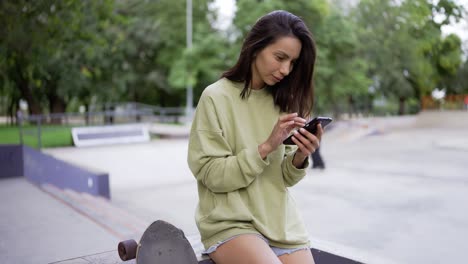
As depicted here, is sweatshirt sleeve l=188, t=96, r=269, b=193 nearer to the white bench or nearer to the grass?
the grass

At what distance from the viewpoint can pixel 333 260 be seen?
241 cm

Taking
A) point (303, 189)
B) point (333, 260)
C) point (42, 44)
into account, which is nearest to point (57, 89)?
point (42, 44)

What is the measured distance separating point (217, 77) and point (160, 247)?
272 inches

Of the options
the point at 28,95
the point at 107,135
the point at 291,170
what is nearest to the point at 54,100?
the point at 28,95

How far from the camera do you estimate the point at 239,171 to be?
1792mm

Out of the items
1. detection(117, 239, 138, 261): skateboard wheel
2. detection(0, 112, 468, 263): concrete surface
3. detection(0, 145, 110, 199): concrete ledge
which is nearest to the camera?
detection(117, 239, 138, 261): skateboard wheel

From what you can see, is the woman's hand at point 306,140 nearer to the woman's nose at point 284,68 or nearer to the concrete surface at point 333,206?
the woman's nose at point 284,68

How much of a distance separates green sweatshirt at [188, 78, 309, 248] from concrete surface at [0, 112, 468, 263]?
67cm

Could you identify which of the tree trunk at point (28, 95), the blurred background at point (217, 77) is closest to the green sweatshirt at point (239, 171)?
the blurred background at point (217, 77)

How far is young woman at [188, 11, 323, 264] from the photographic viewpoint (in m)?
1.80

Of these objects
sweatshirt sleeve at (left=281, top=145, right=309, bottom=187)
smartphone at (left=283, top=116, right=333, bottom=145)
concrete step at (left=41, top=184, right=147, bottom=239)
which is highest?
smartphone at (left=283, top=116, right=333, bottom=145)

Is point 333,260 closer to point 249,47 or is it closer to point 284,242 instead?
point 284,242

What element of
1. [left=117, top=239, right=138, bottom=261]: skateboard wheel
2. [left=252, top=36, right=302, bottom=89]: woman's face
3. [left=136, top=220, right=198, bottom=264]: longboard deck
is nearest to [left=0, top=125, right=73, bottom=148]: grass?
[left=117, top=239, right=138, bottom=261]: skateboard wheel

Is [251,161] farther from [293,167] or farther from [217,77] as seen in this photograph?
[217,77]
